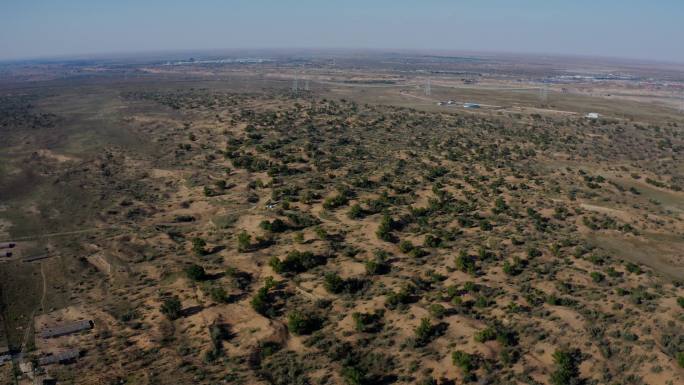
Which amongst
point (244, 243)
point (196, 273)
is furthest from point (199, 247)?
point (196, 273)

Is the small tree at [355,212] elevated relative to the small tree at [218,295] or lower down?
elevated

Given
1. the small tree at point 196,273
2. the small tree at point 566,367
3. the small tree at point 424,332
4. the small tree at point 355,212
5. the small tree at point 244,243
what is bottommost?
the small tree at point 566,367

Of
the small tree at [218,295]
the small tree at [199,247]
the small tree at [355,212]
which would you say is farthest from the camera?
the small tree at [355,212]

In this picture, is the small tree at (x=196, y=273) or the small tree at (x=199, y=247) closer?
the small tree at (x=196, y=273)

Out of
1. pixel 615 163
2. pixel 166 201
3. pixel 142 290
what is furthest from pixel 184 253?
pixel 615 163

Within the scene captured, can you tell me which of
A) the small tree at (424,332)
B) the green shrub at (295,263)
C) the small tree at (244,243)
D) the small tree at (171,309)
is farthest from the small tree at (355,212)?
the small tree at (171,309)

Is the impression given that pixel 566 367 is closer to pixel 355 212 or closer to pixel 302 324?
pixel 302 324

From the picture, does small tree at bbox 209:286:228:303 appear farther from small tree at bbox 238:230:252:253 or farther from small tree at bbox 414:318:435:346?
small tree at bbox 414:318:435:346

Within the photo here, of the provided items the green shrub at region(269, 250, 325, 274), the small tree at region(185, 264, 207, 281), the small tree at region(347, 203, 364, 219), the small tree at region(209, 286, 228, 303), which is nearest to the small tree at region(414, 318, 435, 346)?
the green shrub at region(269, 250, 325, 274)

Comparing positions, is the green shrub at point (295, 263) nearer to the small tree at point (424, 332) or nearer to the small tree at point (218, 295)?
the small tree at point (218, 295)

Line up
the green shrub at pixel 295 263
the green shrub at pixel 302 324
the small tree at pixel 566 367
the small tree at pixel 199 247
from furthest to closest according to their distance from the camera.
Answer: the small tree at pixel 199 247
the green shrub at pixel 295 263
the green shrub at pixel 302 324
the small tree at pixel 566 367

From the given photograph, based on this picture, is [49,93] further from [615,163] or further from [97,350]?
[615,163]
